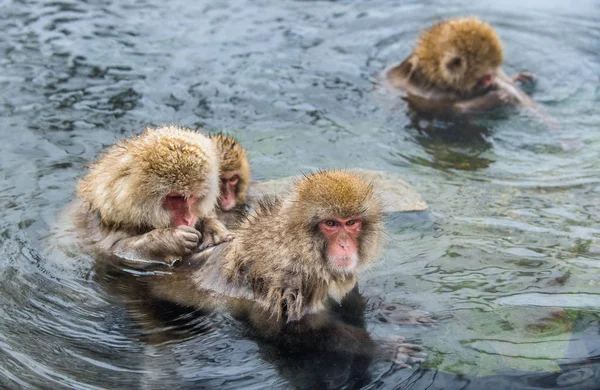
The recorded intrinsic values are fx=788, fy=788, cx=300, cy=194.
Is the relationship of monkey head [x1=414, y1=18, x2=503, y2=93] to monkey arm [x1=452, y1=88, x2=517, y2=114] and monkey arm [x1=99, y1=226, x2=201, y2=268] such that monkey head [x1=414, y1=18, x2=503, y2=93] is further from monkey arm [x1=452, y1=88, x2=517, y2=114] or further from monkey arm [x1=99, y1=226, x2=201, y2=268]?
monkey arm [x1=99, y1=226, x2=201, y2=268]

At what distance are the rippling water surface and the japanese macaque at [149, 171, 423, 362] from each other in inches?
6.1

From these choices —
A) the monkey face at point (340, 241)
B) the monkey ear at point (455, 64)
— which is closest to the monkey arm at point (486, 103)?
the monkey ear at point (455, 64)

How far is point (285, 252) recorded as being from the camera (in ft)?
14.9

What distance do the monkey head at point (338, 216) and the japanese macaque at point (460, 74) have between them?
174 inches

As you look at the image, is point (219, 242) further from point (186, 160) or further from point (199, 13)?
point (199, 13)

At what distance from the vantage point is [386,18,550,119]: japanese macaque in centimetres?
861

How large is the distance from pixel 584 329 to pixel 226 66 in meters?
5.55

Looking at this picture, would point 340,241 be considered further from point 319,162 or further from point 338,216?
point 319,162

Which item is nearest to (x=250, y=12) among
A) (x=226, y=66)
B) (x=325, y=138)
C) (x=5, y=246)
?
(x=226, y=66)

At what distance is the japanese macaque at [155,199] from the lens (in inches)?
201

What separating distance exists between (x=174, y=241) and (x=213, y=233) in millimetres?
362

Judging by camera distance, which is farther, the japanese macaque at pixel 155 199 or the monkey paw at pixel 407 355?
the japanese macaque at pixel 155 199

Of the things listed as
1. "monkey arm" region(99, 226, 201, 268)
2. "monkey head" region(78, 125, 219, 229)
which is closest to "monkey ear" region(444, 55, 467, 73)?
"monkey head" region(78, 125, 219, 229)

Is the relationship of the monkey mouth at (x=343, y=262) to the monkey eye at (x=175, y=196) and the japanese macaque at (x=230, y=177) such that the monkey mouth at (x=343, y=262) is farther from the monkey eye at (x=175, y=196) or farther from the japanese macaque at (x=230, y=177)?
the japanese macaque at (x=230, y=177)
